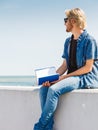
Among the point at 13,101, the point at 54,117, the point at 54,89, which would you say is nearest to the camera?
the point at 54,89

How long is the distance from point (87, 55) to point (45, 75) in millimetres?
453

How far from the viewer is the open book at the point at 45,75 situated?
13.4 feet

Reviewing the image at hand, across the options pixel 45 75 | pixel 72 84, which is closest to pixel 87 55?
pixel 72 84

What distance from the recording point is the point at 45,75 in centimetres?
410

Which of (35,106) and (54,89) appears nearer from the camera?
(54,89)

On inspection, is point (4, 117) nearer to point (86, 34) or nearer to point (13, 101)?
point (13, 101)

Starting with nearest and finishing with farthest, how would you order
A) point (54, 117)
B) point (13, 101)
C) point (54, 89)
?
1. point (54, 89)
2. point (54, 117)
3. point (13, 101)

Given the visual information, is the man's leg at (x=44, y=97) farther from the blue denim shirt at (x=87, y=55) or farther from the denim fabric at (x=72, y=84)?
→ the blue denim shirt at (x=87, y=55)

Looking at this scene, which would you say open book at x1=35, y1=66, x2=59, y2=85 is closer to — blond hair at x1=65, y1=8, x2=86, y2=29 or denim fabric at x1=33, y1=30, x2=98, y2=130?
denim fabric at x1=33, y1=30, x2=98, y2=130

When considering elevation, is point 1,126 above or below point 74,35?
below

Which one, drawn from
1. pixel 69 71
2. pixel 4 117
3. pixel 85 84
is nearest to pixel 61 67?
pixel 69 71

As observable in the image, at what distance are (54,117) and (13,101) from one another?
58cm

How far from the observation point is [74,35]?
4281 millimetres

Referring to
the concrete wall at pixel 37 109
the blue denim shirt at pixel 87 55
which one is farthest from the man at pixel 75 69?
the concrete wall at pixel 37 109
